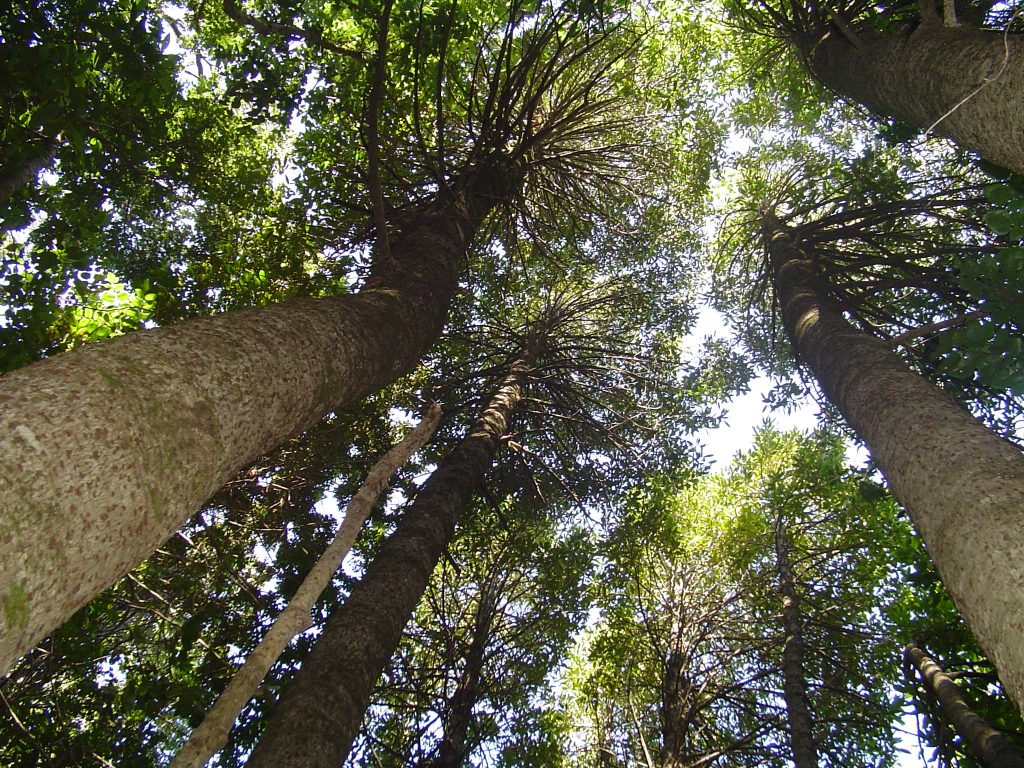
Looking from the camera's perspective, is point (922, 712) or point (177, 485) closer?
point (177, 485)

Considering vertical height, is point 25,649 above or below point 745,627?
below

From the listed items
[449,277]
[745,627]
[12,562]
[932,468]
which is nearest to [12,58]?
[449,277]

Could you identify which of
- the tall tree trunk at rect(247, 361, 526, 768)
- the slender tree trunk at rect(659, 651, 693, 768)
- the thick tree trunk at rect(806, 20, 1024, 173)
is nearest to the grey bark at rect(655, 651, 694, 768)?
the slender tree trunk at rect(659, 651, 693, 768)

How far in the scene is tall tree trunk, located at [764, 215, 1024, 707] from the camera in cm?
192

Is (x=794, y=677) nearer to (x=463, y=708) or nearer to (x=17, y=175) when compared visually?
(x=463, y=708)

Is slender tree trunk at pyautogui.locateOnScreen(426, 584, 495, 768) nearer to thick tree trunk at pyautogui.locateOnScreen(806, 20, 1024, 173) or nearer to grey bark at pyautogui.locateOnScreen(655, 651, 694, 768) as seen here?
grey bark at pyautogui.locateOnScreen(655, 651, 694, 768)

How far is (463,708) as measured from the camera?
20.0 feet

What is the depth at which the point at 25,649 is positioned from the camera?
1.27 m

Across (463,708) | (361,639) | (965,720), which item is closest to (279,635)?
(361,639)

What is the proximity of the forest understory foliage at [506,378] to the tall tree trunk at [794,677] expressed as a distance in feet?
0.13

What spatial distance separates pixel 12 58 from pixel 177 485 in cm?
408

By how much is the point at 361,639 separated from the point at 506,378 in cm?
493

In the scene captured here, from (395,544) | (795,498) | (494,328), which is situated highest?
(494,328)

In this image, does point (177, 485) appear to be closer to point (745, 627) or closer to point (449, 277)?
point (449, 277)
